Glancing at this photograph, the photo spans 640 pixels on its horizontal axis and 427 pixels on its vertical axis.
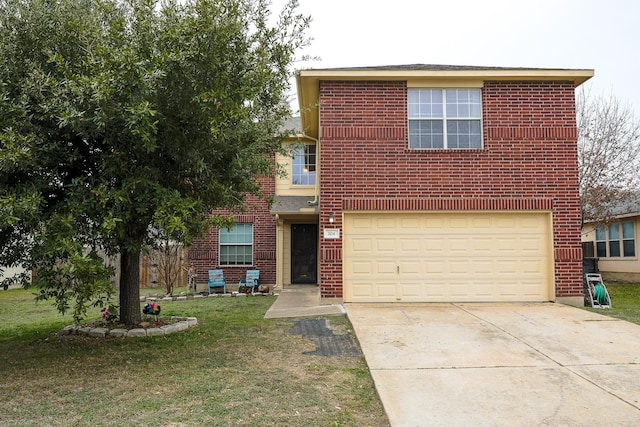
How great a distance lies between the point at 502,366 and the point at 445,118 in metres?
6.04

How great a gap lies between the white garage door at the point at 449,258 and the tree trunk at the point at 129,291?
4.16 metres

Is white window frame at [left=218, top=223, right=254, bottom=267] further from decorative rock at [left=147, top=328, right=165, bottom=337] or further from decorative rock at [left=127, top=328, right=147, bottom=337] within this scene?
decorative rock at [left=127, top=328, right=147, bottom=337]

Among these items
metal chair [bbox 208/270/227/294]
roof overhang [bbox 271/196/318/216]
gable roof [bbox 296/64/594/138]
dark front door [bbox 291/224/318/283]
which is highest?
gable roof [bbox 296/64/594/138]

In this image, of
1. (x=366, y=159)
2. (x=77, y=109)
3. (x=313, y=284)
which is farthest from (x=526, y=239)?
(x=77, y=109)

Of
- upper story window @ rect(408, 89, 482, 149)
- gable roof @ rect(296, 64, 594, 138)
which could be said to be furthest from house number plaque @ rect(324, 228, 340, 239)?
gable roof @ rect(296, 64, 594, 138)

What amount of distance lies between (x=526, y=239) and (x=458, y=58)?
4306 cm

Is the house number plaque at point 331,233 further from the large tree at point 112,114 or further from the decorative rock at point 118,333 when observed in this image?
the decorative rock at point 118,333

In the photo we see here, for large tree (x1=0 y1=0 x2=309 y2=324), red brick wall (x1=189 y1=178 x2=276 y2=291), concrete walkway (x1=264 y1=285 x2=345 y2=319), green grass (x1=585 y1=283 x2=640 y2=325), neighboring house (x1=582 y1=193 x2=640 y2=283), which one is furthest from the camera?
neighboring house (x1=582 y1=193 x2=640 y2=283)

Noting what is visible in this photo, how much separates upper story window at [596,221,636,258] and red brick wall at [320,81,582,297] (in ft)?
31.2

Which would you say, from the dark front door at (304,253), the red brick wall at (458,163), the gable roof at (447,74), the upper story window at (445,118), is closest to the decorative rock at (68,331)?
the red brick wall at (458,163)

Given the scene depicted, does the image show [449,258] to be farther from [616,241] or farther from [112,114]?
[616,241]

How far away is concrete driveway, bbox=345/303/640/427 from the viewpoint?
408cm

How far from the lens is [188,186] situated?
651cm

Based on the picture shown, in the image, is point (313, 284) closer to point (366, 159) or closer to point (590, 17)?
point (366, 159)
